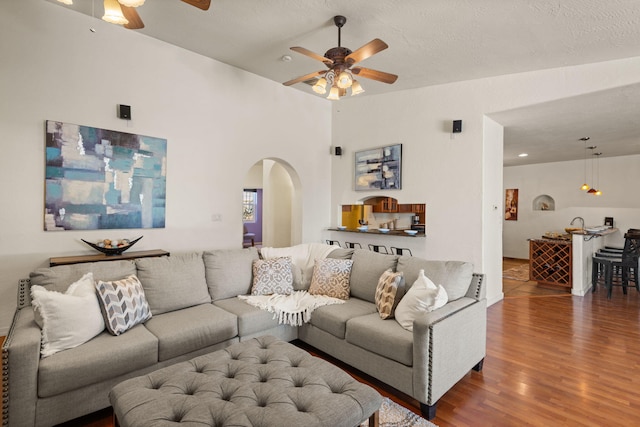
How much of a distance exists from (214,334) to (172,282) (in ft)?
2.03

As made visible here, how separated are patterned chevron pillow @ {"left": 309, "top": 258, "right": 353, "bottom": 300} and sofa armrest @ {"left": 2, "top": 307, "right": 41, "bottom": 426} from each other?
2081mm

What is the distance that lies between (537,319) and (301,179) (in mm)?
3818

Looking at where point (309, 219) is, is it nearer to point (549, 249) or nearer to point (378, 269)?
point (378, 269)

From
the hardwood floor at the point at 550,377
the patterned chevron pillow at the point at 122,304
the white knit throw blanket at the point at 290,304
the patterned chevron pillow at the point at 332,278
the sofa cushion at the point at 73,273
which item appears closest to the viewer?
the hardwood floor at the point at 550,377

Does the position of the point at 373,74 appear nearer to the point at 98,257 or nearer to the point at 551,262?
the point at 98,257

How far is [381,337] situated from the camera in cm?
221

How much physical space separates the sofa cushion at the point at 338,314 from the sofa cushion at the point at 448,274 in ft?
1.49

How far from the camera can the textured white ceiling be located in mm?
2805

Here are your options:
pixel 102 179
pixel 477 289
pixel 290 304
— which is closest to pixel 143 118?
pixel 102 179

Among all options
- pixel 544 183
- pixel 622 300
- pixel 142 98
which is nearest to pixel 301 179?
pixel 142 98

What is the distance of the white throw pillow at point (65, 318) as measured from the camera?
188 centimetres

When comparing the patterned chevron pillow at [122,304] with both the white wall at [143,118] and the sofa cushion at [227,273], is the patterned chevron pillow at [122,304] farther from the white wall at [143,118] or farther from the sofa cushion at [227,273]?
the white wall at [143,118]

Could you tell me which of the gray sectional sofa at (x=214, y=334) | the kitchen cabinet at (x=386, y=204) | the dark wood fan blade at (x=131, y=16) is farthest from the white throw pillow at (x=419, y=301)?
the kitchen cabinet at (x=386, y=204)

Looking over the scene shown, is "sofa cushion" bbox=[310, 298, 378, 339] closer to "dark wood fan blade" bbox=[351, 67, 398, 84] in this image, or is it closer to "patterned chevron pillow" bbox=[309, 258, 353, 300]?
"patterned chevron pillow" bbox=[309, 258, 353, 300]
